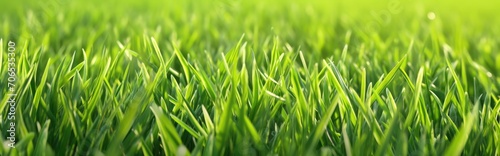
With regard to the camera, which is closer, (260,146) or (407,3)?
(260,146)

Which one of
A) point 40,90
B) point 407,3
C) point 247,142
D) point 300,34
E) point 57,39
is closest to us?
point 247,142

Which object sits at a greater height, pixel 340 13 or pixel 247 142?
pixel 247 142

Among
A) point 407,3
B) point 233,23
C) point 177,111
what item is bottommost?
point 407,3

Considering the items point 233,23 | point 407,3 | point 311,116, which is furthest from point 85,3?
point 311,116

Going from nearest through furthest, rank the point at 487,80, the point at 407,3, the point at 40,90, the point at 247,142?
the point at 247,142
the point at 40,90
the point at 487,80
the point at 407,3

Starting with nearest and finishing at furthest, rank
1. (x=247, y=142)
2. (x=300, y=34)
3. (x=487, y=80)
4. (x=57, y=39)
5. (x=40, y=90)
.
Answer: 1. (x=247, y=142)
2. (x=40, y=90)
3. (x=487, y=80)
4. (x=57, y=39)
5. (x=300, y=34)

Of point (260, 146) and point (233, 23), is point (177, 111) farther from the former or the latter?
point (233, 23)

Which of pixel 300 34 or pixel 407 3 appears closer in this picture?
pixel 300 34

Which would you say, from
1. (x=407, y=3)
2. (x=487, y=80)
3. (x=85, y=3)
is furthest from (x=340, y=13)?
(x=487, y=80)

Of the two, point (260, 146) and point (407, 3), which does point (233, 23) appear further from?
point (260, 146)
